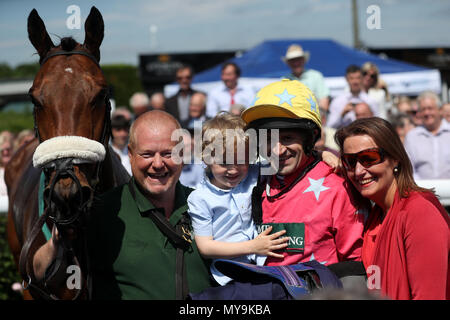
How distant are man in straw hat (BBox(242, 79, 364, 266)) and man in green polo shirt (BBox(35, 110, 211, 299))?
1.36 feet

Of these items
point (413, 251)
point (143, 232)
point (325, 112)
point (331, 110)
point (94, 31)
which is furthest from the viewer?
point (325, 112)

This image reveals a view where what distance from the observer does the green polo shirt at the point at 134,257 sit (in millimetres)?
2639

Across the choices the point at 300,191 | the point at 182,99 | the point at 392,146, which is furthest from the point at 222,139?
the point at 182,99

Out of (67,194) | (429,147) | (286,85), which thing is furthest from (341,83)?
(67,194)

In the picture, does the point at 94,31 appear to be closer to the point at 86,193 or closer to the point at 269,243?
the point at 86,193

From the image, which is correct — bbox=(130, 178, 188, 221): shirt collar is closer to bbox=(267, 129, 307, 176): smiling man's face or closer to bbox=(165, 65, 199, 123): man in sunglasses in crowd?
bbox=(267, 129, 307, 176): smiling man's face

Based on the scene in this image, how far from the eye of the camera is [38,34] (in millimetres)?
3113

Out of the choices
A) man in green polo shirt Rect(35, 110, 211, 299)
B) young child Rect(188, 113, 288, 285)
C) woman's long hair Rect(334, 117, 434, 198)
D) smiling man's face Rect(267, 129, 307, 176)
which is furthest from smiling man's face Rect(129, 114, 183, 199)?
woman's long hair Rect(334, 117, 434, 198)

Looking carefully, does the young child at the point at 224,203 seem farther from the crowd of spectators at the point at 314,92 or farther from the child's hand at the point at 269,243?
the crowd of spectators at the point at 314,92

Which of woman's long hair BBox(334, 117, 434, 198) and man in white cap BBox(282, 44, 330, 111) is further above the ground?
man in white cap BBox(282, 44, 330, 111)

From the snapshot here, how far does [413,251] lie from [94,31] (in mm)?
2127

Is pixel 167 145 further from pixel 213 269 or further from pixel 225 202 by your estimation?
pixel 213 269

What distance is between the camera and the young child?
2568 millimetres

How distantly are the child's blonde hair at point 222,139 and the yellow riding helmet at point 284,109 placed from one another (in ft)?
0.33
